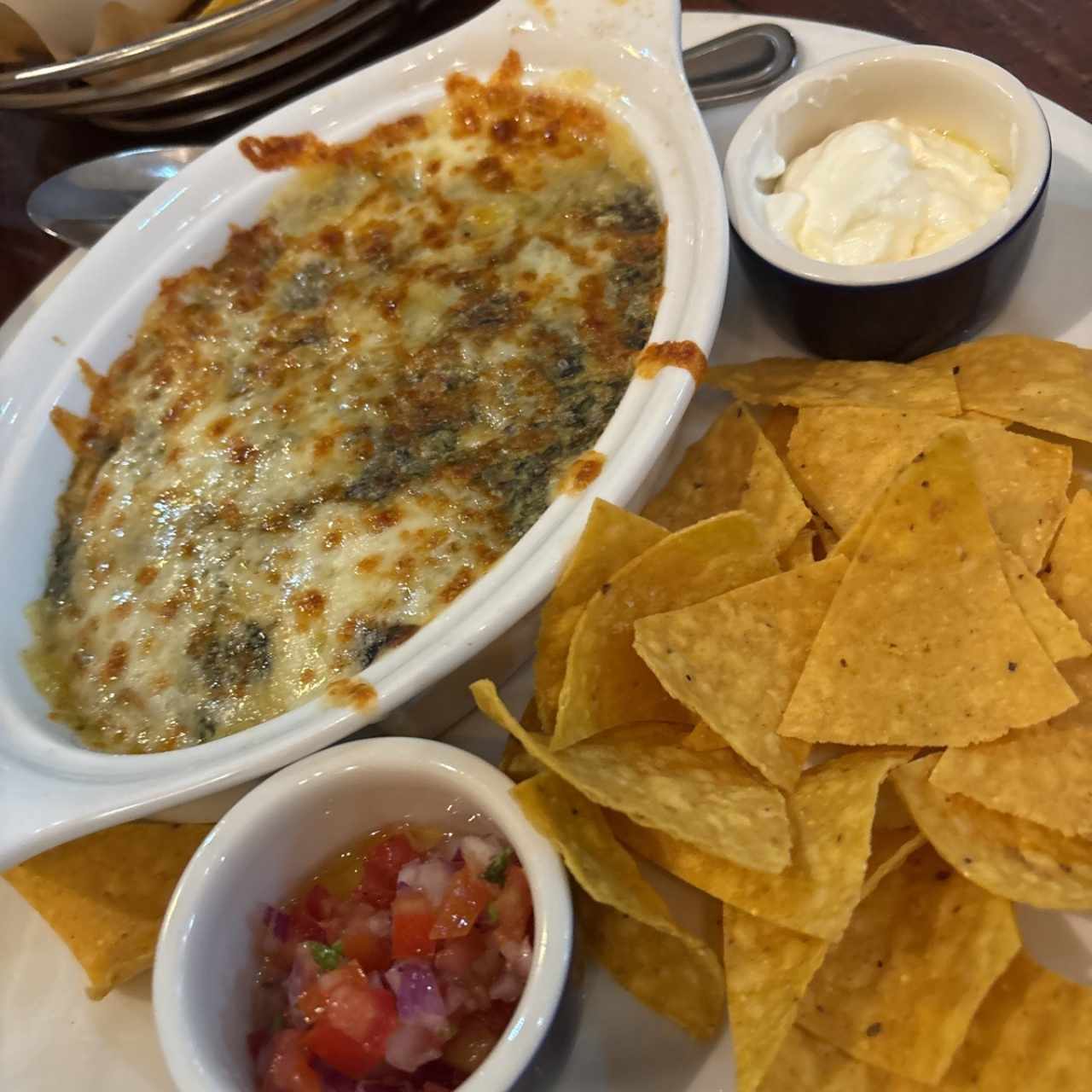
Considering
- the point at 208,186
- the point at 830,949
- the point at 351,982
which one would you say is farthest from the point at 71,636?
the point at 830,949

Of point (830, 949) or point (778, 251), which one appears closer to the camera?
point (830, 949)

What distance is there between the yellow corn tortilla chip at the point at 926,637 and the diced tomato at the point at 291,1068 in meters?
0.65

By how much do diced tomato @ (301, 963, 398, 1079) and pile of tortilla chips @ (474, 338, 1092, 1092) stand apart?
0.81ft

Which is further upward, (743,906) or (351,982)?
(351,982)

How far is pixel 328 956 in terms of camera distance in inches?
45.2

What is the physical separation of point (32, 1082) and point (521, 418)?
1064 millimetres

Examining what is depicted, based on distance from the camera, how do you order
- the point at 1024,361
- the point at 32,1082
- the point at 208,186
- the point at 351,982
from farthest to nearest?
1. the point at 208,186
2. the point at 1024,361
3. the point at 32,1082
4. the point at 351,982

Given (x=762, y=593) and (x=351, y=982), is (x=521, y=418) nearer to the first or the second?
(x=762, y=593)

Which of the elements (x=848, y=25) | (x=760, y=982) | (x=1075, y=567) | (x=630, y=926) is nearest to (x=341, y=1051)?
(x=630, y=926)

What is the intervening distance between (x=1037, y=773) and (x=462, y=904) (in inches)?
25.9

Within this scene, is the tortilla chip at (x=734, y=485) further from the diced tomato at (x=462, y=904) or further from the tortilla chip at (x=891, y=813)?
the diced tomato at (x=462, y=904)

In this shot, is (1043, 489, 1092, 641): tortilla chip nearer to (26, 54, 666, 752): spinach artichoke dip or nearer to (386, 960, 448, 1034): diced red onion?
(26, 54, 666, 752): spinach artichoke dip

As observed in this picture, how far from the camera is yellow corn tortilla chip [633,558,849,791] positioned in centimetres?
123

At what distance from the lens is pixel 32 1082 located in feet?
4.25
